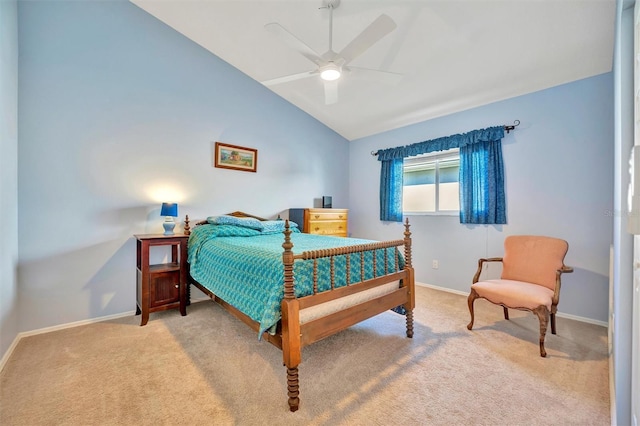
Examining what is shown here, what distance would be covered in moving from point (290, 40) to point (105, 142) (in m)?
2.30

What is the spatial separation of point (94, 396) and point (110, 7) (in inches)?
146

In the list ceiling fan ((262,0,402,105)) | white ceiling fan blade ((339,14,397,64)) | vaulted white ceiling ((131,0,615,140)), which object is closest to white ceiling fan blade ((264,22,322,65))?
ceiling fan ((262,0,402,105))

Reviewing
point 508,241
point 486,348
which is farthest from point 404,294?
point 508,241

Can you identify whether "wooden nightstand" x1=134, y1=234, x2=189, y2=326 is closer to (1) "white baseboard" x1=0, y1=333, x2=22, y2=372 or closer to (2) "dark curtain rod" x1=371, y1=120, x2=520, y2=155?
(1) "white baseboard" x1=0, y1=333, x2=22, y2=372

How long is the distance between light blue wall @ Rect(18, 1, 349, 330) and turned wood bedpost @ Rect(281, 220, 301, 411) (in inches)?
94.6

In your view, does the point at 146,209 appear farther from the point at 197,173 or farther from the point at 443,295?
the point at 443,295

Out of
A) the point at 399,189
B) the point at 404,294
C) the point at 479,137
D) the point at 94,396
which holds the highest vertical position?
the point at 479,137

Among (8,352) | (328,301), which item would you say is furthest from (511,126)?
(8,352)

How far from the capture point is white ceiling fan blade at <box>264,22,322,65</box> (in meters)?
2.02

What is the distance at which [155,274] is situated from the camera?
2914mm

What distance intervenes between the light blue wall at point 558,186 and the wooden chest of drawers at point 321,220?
5.18 ft

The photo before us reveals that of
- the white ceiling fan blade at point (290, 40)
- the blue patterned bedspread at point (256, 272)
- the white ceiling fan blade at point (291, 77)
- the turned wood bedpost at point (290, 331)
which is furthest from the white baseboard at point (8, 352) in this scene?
the white ceiling fan blade at point (290, 40)

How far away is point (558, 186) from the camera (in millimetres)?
3066

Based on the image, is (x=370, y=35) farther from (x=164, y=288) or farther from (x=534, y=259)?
(x=164, y=288)
